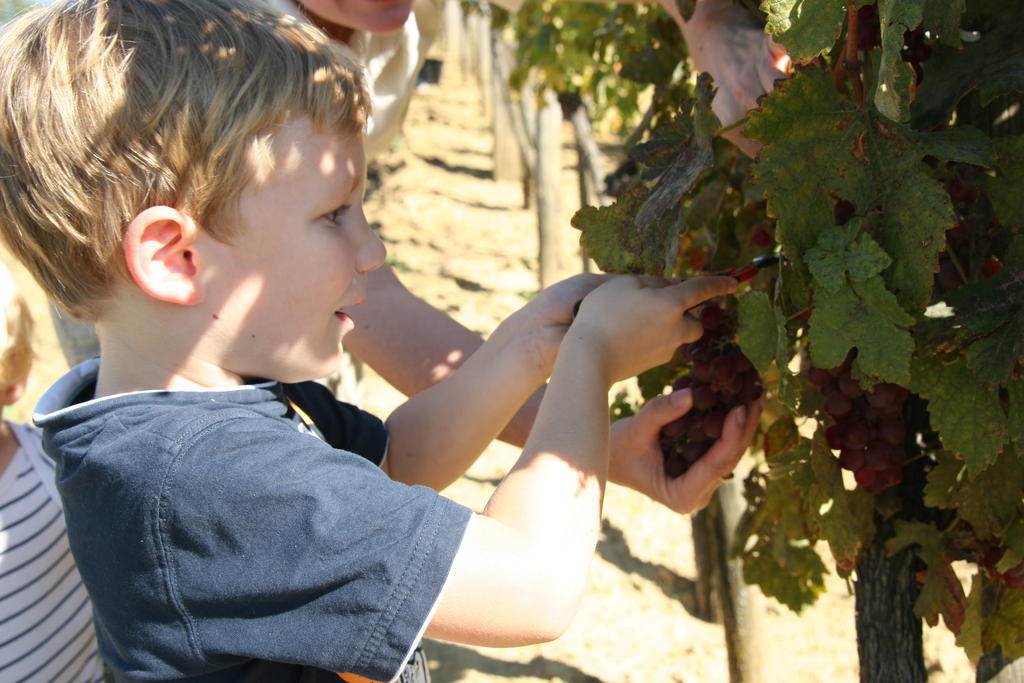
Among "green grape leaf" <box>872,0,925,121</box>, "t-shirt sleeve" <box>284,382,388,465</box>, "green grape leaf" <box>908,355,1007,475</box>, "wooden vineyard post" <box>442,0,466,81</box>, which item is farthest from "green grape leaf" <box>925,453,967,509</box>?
"wooden vineyard post" <box>442,0,466,81</box>

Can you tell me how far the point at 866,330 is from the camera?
1.13 meters

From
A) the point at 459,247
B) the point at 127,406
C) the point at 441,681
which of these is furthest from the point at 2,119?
the point at 459,247

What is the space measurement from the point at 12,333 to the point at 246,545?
4.31ft

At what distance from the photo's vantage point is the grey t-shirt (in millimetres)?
1082

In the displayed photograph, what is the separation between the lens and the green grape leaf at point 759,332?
128 centimetres

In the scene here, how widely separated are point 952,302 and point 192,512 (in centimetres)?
96

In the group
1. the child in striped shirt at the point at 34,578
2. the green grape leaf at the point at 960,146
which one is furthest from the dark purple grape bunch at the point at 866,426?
the child in striped shirt at the point at 34,578

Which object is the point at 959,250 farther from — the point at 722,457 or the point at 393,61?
the point at 393,61

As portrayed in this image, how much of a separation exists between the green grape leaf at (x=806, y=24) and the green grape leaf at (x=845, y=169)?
0.18 m

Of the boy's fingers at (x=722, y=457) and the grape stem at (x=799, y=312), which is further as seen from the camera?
the boy's fingers at (x=722, y=457)

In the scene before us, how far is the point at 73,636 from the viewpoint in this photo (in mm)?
1962

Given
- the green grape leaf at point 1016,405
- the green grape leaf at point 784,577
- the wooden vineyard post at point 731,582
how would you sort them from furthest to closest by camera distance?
the wooden vineyard post at point 731,582 < the green grape leaf at point 784,577 < the green grape leaf at point 1016,405

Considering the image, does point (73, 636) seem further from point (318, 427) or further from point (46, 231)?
point (46, 231)

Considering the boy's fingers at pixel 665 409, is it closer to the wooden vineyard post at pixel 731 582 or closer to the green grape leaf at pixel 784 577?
the green grape leaf at pixel 784 577
